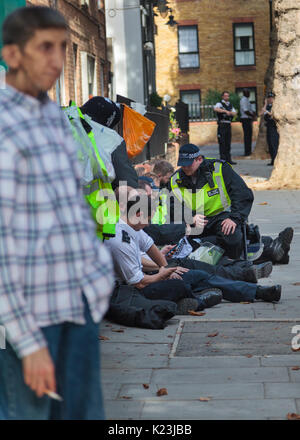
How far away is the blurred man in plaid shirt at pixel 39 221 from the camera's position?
2.55 metres

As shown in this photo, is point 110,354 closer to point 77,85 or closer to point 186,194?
point 186,194

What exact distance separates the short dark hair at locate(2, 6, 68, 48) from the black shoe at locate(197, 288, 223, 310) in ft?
15.8

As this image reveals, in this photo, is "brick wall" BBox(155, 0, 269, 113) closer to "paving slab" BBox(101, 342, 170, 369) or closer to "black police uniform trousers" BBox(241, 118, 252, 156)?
"black police uniform trousers" BBox(241, 118, 252, 156)

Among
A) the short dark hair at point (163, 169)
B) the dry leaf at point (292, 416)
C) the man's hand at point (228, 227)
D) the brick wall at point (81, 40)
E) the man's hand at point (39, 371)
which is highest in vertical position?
the brick wall at point (81, 40)

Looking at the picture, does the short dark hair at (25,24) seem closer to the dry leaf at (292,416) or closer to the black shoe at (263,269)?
the dry leaf at (292,416)

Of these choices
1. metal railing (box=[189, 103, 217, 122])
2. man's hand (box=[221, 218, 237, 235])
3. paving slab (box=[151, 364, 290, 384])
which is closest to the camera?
paving slab (box=[151, 364, 290, 384])

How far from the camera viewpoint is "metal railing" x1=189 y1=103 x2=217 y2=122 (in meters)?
41.1

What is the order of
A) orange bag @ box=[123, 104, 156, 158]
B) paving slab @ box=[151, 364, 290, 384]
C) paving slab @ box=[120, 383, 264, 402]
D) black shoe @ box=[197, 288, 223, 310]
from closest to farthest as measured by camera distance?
paving slab @ box=[120, 383, 264, 402]
paving slab @ box=[151, 364, 290, 384]
black shoe @ box=[197, 288, 223, 310]
orange bag @ box=[123, 104, 156, 158]

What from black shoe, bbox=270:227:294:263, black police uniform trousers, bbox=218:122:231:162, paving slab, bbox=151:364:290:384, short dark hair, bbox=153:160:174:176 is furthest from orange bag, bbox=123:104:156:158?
black police uniform trousers, bbox=218:122:231:162

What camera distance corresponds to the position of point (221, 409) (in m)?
4.56

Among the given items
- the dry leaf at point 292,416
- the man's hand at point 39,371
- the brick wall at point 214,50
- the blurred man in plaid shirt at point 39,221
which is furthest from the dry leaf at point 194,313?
the brick wall at point 214,50

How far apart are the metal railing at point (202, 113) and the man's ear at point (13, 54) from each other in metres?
38.1

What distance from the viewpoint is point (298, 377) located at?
5.11m

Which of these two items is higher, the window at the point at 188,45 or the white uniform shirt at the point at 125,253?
the window at the point at 188,45
